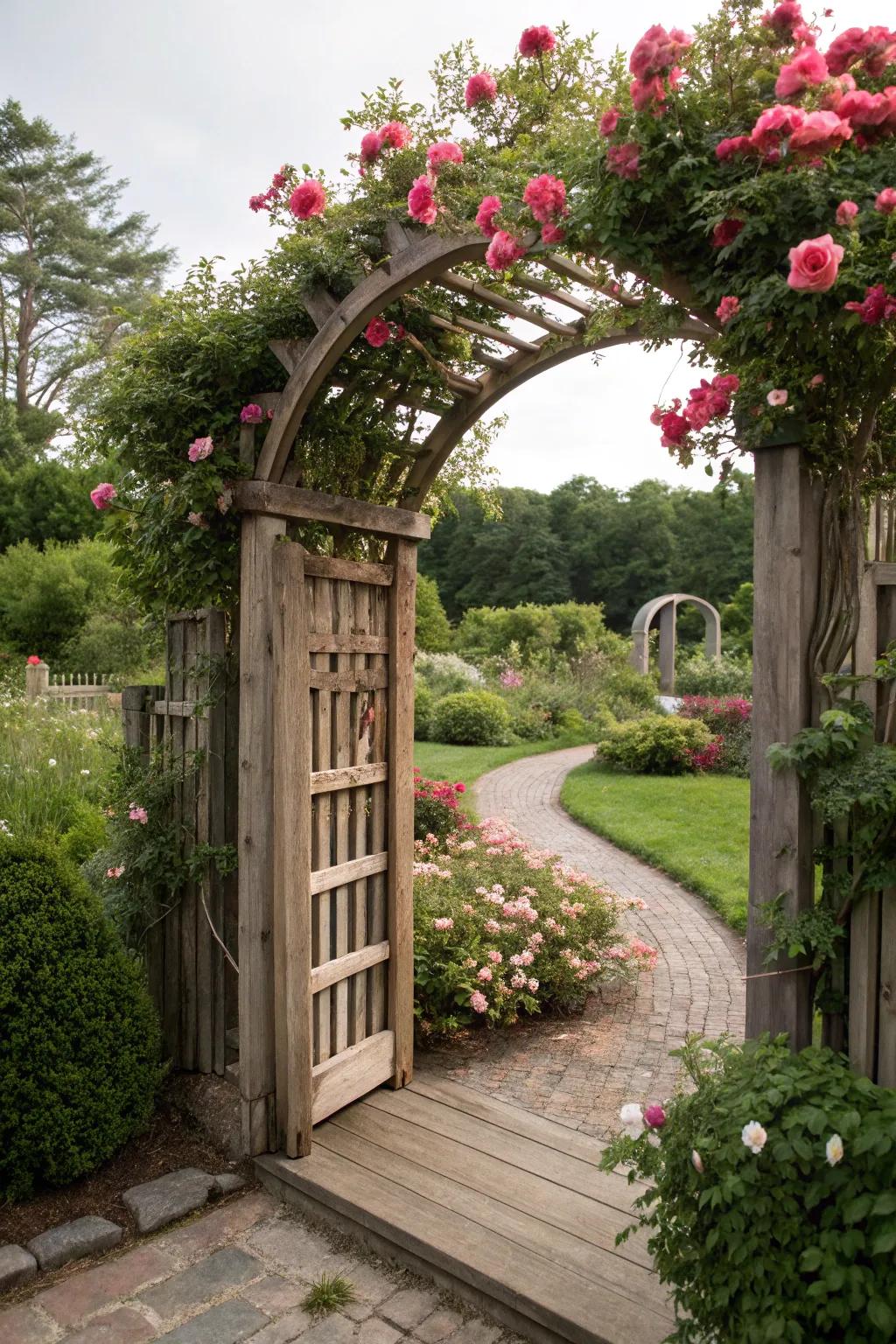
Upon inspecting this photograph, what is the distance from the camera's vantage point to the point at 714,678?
15.2 meters

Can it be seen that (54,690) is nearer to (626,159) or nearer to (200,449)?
(200,449)

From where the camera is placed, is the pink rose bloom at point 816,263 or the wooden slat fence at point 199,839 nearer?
the pink rose bloom at point 816,263

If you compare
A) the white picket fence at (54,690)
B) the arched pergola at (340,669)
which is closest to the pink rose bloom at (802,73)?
the arched pergola at (340,669)

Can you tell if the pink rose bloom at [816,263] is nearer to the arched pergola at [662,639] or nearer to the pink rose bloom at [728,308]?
the pink rose bloom at [728,308]

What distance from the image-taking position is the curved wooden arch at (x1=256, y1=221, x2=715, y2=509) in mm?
2545

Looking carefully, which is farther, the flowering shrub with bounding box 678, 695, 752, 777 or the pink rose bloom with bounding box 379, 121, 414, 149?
the flowering shrub with bounding box 678, 695, 752, 777

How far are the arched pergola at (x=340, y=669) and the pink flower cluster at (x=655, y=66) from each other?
417 millimetres

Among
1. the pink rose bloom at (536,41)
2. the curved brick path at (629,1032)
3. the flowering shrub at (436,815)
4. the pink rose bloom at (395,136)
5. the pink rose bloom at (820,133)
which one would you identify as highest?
the pink rose bloom at (536,41)

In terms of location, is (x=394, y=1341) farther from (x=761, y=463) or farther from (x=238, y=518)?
(x=238, y=518)

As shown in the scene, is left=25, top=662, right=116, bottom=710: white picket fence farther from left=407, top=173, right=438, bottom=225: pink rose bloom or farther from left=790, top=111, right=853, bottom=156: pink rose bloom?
left=790, top=111, right=853, bottom=156: pink rose bloom

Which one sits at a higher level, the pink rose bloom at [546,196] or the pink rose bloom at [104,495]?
the pink rose bloom at [546,196]

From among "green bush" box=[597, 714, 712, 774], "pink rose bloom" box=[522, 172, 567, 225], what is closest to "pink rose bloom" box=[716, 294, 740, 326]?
"pink rose bloom" box=[522, 172, 567, 225]

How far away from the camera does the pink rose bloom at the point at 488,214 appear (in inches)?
88.2

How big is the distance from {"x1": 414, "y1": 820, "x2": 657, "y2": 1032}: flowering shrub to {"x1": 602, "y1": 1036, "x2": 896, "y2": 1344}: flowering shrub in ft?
7.25
